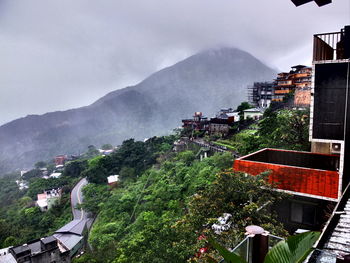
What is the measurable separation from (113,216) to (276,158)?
1982cm

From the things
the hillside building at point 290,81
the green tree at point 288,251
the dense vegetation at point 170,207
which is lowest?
the dense vegetation at point 170,207

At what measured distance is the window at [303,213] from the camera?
258 inches

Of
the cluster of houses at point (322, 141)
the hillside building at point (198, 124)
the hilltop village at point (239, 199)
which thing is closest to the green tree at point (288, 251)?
the hilltop village at point (239, 199)

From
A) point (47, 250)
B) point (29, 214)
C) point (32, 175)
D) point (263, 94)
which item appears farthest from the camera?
point (32, 175)

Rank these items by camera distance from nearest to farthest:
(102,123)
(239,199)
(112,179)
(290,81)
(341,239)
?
(341,239), (239,199), (290,81), (112,179), (102,123)

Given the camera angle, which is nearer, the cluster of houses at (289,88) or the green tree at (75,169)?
the cluster of houses at (289,88)

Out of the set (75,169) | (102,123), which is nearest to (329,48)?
(75,169)

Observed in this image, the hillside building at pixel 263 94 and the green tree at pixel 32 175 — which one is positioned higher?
the hillside building at pixel 263 94

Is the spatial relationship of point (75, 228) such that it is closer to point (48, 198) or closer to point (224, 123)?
point (48, 198)

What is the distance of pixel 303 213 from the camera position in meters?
6.72

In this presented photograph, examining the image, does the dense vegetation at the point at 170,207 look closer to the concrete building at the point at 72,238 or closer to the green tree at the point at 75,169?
the concrete building at the point at 72,238

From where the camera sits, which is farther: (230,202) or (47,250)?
(47,250)

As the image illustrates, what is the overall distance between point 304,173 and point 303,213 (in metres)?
1.13

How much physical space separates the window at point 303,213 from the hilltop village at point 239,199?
3 centimetres
